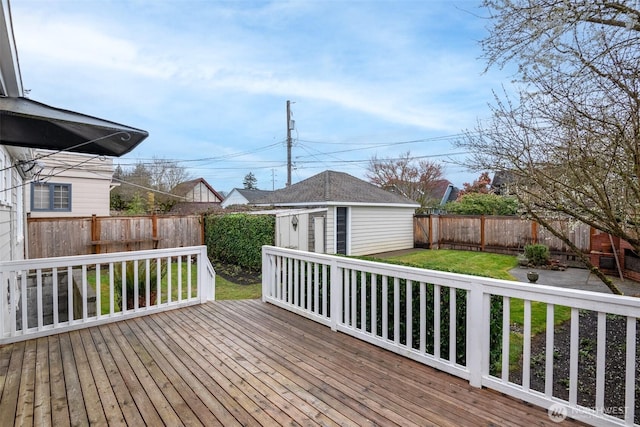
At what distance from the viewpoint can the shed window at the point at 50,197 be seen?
10.0 metres

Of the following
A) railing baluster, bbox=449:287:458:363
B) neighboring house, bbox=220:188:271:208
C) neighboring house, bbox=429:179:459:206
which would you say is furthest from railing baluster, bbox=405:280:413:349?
neighboring house, bbox=220:188:271:208

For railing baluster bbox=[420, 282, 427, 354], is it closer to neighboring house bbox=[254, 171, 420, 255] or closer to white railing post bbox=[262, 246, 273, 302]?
white railing post bbox=[262, 246, 273, 302]

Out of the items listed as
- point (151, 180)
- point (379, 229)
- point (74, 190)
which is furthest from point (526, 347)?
point (151, 180)

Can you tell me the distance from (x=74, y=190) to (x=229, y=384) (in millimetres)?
10886

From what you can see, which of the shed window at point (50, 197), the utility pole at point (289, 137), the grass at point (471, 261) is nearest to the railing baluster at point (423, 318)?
the grass at point (471, 261)

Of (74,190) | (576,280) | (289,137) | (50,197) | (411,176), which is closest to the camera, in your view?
(576,280)

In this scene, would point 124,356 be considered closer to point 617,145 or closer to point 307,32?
point 617,145

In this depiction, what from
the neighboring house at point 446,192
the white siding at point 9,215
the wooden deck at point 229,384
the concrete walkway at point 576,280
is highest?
the neighboring house at point 446,192

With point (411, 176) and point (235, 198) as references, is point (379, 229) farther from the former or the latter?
point (235, 198)

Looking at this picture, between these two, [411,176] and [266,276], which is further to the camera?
[411,176]

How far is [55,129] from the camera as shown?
8.63 ft

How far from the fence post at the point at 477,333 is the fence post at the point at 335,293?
4.69ft

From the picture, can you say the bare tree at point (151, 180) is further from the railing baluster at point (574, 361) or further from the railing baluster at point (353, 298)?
the railing baluster at point (574, 361)

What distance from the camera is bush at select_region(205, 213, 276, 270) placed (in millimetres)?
9383
